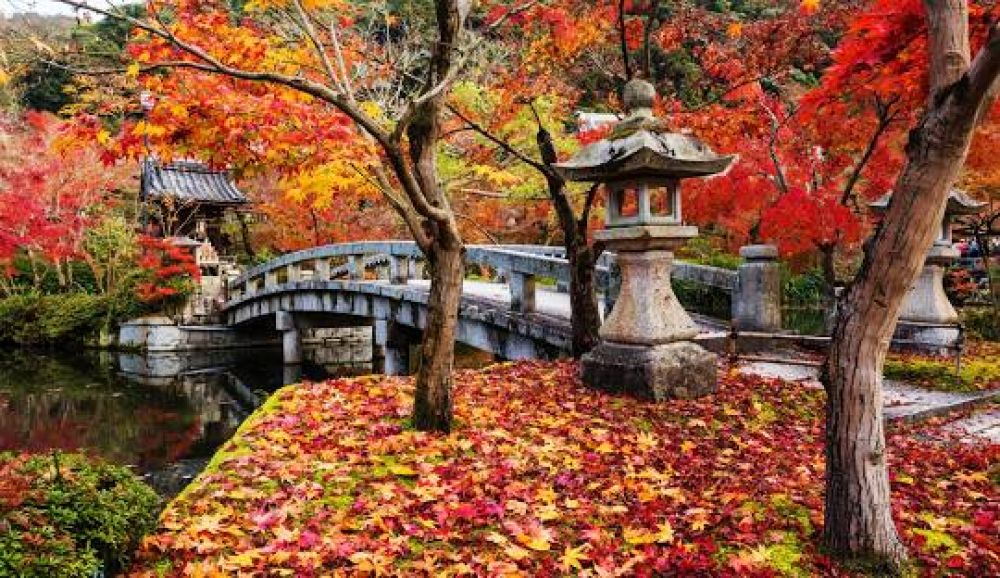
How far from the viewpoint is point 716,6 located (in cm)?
2312

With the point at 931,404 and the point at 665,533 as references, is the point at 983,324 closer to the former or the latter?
the point at 931,404

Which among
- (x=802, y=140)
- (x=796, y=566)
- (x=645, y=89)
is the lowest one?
(x=796, y=566)

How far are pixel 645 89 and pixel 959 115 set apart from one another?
4.32 metres

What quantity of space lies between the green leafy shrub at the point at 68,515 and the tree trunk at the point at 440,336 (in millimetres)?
2378

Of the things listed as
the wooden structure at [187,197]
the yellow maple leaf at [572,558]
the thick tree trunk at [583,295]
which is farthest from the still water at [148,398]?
the yellow maple leaf at [572,558]

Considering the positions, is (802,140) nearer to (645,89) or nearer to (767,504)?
(645,89)

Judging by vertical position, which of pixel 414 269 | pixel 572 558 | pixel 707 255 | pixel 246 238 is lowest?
pixel 572 558

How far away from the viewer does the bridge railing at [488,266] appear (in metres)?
10.3


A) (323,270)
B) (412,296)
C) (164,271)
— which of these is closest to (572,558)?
(412,296)

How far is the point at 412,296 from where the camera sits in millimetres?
15805

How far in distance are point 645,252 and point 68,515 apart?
5.30 meters

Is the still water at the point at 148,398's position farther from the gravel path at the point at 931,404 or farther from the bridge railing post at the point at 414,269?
the gravel path at the point at 931,404

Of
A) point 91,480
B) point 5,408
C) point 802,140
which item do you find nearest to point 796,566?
point 91,480

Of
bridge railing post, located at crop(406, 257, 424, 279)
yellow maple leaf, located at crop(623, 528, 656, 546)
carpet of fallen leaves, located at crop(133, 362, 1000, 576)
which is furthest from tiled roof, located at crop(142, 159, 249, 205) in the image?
yellow maple leaf, located at crop(623, 528, 656, 546)
